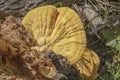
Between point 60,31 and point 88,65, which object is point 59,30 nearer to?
point 60,31

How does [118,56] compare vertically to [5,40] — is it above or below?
below

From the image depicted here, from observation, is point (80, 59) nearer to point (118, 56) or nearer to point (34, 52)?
point (118, 56)

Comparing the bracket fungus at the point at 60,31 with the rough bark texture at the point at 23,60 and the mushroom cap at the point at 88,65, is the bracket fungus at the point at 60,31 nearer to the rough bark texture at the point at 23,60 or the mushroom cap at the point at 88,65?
the mushroom cap at the point at 88,65

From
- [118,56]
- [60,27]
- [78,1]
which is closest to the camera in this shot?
[60,27]

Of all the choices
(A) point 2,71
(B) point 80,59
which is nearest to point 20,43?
(A) point 2,71

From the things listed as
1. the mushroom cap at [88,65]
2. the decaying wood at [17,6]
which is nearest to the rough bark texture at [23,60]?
the mushroom cap at [88,65]

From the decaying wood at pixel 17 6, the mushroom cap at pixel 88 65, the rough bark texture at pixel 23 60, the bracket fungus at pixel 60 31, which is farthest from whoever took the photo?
the decaying wood at pixel 17 6

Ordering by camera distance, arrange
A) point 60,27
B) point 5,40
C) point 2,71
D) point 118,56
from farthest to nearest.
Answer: point 118,56, point 60,27, point 5,40, point 2,71
